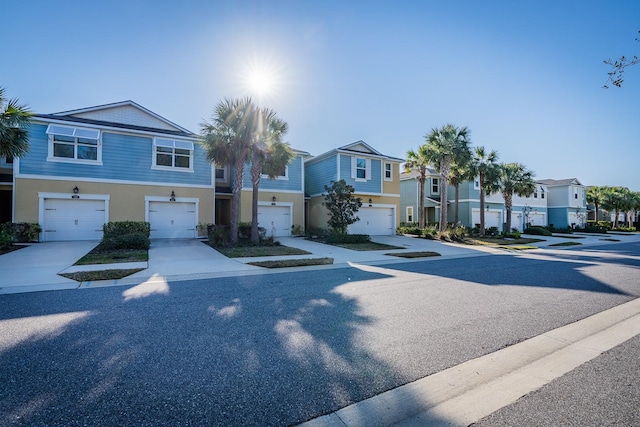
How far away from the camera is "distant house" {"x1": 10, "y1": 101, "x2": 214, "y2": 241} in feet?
49.6

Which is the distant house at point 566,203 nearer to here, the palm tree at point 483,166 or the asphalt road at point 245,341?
the palm tree at point 483,166

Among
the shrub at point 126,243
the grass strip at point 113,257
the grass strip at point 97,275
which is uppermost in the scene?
the shrub at point 126,243

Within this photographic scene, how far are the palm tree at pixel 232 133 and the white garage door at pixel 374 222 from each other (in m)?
10.3

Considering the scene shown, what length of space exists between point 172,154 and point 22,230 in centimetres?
753

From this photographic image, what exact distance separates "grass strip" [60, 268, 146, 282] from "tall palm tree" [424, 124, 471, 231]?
65.4ft

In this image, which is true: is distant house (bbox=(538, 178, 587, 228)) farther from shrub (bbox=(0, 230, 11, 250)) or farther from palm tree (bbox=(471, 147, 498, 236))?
shrub (bbox=(0, 230, 11, 250))

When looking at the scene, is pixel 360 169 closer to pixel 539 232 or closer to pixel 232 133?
pixel 232 133

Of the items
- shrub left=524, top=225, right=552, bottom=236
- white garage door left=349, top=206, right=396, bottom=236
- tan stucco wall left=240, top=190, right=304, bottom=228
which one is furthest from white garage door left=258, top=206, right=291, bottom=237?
shrub left=524, top=225, right=552, bottom=236

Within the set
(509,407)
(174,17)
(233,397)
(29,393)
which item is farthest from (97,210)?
(509,407)

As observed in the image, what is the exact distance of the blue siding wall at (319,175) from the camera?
72.0ft

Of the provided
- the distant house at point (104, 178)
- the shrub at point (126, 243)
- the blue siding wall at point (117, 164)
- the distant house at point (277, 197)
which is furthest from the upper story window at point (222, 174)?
the shrub at point (126, 243)

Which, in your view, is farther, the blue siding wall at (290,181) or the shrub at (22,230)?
the blue siding wall at (290,181)

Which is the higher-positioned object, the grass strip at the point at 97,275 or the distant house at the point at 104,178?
the distant house at the point at 104,178

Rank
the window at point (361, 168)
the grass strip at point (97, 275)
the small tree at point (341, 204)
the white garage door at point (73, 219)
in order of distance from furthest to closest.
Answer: the window at point (361, 168)
the small tree at point (341, 204)
the white garage door at point (73, 219)
the grass strip at point (97, 275)
